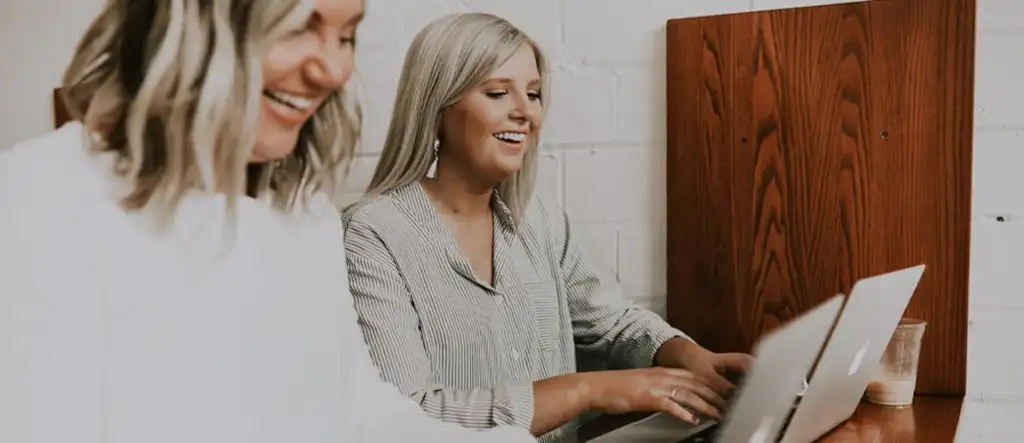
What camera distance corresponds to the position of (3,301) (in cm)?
37

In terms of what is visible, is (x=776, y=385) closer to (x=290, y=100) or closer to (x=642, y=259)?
(x=642, y=259)

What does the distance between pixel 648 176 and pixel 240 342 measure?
1.87ft

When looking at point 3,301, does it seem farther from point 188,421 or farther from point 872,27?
point 872,27

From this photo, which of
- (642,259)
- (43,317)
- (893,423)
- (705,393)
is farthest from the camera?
(642,259)

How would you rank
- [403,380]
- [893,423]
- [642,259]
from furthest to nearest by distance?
[642,259] < [893,423] < [403,380]

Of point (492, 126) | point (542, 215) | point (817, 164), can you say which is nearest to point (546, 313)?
point (542, 215)

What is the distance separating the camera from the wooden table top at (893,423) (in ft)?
2.52

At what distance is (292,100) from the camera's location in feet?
1.53

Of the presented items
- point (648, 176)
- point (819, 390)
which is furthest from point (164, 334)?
point (648, 176)

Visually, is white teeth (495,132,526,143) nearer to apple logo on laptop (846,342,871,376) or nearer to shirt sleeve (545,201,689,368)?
shirt sleeve (545,201,689,368)

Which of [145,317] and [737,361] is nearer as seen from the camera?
[145,317]

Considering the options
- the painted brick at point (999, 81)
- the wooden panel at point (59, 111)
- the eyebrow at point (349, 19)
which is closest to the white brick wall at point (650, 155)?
the painted brick at point (999, 81)

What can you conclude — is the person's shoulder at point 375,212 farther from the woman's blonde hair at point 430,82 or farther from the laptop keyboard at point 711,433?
the laptop keyboard at point 711,433

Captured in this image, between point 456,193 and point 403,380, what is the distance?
0.16 metres
